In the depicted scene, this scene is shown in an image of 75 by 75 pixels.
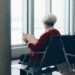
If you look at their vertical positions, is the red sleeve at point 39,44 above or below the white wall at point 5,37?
below

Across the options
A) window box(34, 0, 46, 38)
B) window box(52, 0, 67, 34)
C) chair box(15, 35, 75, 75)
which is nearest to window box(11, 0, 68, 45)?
window box(34, 0, 46, 38)

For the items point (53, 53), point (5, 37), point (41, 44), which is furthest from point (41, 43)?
point (5, 37)

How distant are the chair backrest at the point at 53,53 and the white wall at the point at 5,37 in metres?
1.21

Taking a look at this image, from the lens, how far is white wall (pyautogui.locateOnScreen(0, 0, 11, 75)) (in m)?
1.19

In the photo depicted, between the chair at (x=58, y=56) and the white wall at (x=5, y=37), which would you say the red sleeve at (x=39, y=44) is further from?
the white wall at (x=5, y=37)

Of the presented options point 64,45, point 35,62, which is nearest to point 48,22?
point 64,45

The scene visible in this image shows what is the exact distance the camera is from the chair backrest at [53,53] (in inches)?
95.8

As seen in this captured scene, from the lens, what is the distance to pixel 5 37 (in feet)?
3.97

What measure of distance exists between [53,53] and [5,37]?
1.35 meters

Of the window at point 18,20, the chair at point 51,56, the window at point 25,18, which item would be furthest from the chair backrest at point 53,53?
the window at point 18,20

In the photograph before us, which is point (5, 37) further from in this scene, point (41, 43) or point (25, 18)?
point (25, 18)

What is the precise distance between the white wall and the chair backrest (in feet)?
3.97

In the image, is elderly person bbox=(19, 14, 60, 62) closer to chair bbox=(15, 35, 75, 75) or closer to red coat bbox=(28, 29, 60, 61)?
red coat bbox=(28, 29, 60, 61)

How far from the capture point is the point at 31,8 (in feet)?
14.3
